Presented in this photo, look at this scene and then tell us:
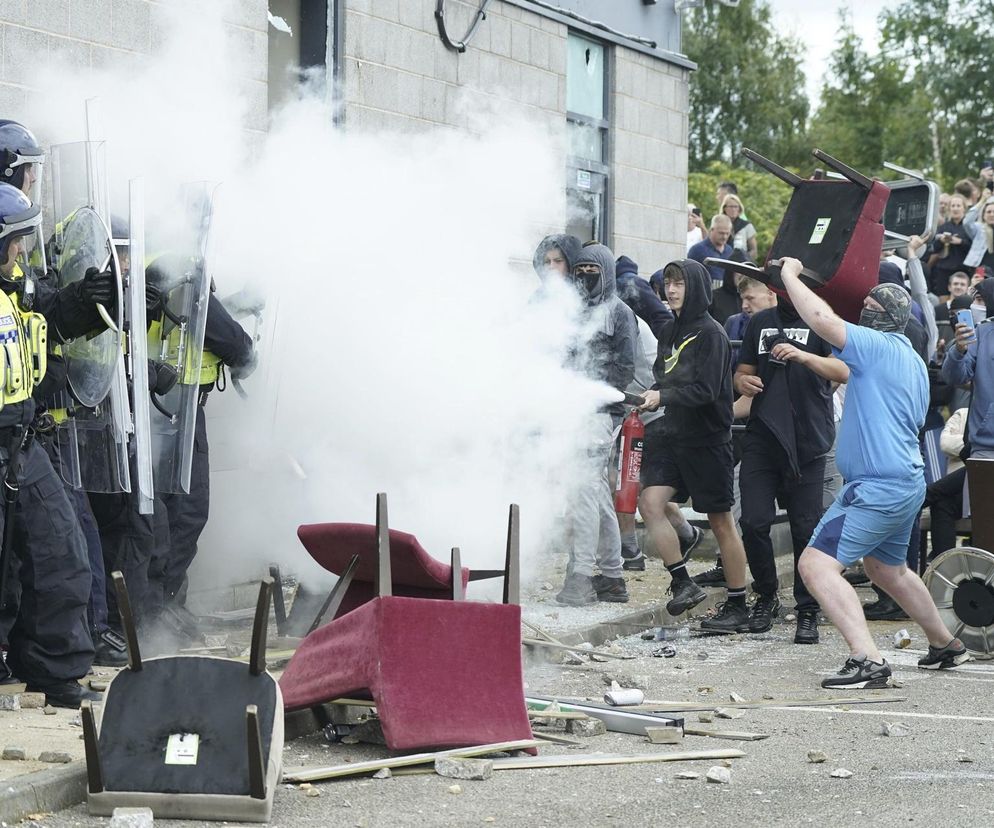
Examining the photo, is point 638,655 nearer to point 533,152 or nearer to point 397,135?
point 533,152

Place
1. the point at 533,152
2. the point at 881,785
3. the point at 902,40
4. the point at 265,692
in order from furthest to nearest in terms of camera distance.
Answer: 1. the point at 902,40
2. the point at 533,152
3. the point at 881,785
4. the point at 265,692

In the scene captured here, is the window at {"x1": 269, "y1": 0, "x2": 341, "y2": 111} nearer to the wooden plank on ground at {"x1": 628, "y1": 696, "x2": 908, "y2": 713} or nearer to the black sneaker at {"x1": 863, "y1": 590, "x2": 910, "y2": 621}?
the black sneaker at {"x1": 863, "y1": 590, "x2": 910, "y2": 621}

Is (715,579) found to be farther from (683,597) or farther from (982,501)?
(982,501)

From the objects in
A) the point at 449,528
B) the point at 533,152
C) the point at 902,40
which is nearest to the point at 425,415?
the point at 449,528

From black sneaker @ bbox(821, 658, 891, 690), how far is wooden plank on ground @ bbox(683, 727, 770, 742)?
1206mm

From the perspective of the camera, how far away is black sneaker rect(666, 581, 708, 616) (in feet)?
29.1

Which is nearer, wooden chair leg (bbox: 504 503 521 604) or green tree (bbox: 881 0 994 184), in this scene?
wooden chair leg (bbox: 504 503 521 604)

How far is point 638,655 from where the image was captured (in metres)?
8.16

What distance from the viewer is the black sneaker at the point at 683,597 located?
886cm

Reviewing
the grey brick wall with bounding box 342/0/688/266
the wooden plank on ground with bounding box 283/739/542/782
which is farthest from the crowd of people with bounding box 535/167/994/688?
the grey brick wall with bounding box 342/0/688/266

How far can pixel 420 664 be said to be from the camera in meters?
5.52

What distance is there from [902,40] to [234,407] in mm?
41993

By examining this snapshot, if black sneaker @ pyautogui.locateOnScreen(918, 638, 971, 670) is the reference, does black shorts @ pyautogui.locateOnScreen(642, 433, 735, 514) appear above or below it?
above

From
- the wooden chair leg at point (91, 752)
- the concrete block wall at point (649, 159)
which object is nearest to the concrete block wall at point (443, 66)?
the concrete block wall at point (649, 159)
